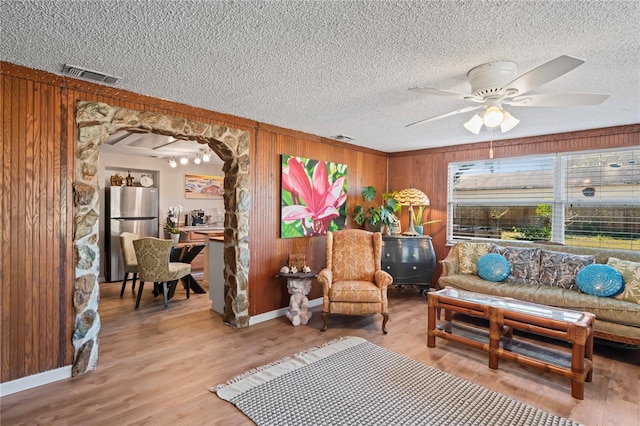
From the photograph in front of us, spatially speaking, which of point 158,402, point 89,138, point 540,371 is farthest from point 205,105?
point 540,371

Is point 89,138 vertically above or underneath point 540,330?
above

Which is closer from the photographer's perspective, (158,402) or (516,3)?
(516,3)

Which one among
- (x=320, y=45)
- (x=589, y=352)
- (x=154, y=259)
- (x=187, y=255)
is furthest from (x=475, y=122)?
(x=187, y=255)

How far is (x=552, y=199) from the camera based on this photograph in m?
4.34

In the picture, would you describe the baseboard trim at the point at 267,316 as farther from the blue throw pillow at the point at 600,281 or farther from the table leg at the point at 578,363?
the blue throw pillow at the point at 600,281

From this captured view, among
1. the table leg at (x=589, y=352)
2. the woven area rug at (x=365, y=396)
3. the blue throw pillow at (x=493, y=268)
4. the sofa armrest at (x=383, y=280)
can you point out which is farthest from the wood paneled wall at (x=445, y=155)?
the woven area rug at (x=365, y=396)

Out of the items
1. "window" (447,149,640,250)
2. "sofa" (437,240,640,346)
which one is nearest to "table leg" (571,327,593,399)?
"sofa" (437,240,640,346)

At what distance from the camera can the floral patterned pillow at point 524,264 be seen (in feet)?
12.5

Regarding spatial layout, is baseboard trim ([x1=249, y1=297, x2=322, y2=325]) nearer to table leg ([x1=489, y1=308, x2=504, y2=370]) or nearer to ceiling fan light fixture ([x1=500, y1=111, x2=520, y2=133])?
table leg ([x1=489, y1=308, x2=504, y2=370])

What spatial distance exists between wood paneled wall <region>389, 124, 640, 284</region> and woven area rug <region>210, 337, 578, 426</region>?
9.26ft

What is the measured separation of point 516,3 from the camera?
1592mm

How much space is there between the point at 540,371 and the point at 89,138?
4.17 m

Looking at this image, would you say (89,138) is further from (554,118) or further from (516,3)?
(554,118)

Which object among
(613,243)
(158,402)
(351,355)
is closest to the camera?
(158,402)
